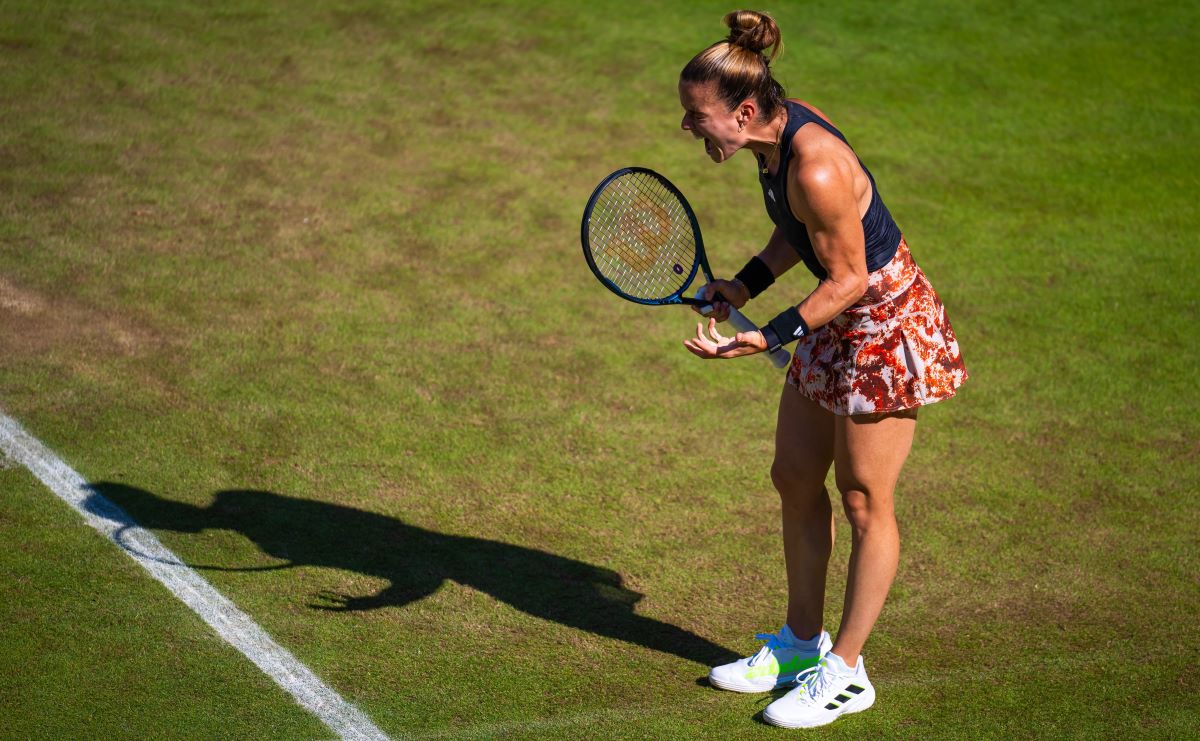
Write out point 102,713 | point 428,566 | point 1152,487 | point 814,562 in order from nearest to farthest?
point 102,713 < point 814,562 < point 428,566 < point 1152,487

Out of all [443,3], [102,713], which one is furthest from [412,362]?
[443,3]

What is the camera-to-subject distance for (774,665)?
4043 millimetres

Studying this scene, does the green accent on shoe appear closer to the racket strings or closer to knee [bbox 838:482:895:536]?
knee [bbox 838:482:895:536]

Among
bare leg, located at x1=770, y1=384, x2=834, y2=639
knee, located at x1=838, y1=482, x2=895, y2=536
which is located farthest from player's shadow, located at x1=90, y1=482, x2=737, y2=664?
knee, located at x1=838, y1=482, x2=895, y2=536

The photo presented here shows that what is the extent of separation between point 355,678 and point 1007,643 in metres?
2.39

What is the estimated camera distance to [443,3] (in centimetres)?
1061

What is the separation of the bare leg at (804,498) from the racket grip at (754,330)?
0.21 m

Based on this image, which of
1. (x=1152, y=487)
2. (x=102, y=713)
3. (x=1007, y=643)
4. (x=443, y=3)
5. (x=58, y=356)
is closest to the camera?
(x=102, y=713)

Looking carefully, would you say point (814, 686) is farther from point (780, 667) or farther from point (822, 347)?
point (822, 347)

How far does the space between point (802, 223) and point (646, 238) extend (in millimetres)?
874

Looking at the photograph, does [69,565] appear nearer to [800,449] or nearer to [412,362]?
[412,362]

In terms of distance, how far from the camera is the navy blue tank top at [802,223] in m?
3.49

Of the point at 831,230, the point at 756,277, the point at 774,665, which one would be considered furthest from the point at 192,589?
the point at 831,230

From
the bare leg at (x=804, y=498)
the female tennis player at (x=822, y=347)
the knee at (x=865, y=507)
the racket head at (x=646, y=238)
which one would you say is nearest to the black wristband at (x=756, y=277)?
the female tennis player at (x=822, y=347)
